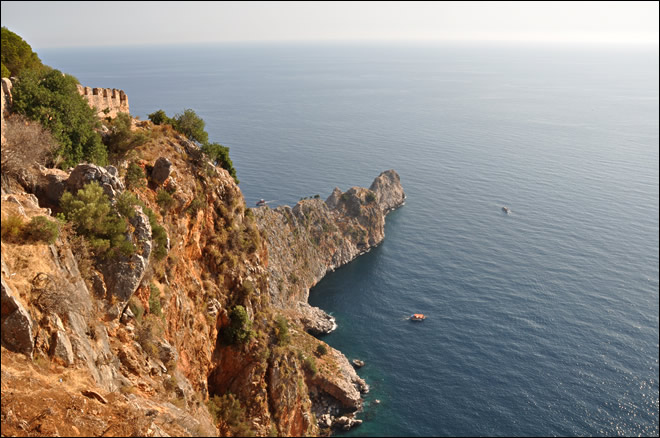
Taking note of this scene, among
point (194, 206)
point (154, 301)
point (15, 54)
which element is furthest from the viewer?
point (15, 54)

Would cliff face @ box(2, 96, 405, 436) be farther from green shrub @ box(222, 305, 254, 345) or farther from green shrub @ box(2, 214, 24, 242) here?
green shrub @ box(222, 305, 254, 345)

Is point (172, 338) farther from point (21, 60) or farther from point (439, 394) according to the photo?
point (439, 394)

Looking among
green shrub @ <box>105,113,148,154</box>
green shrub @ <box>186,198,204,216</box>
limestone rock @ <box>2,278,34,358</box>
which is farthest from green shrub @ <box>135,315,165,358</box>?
green shrub @ <box>105,113,148,154</box>

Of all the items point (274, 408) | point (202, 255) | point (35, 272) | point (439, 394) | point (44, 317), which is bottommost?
point (439, 394)

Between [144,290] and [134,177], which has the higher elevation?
[134,177]

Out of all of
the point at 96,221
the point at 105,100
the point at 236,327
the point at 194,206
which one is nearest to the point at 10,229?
the point at 96,221

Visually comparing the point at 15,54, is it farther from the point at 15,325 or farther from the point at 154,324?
the point at 15,325

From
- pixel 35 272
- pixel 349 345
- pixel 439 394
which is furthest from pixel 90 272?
pixel 349 345
